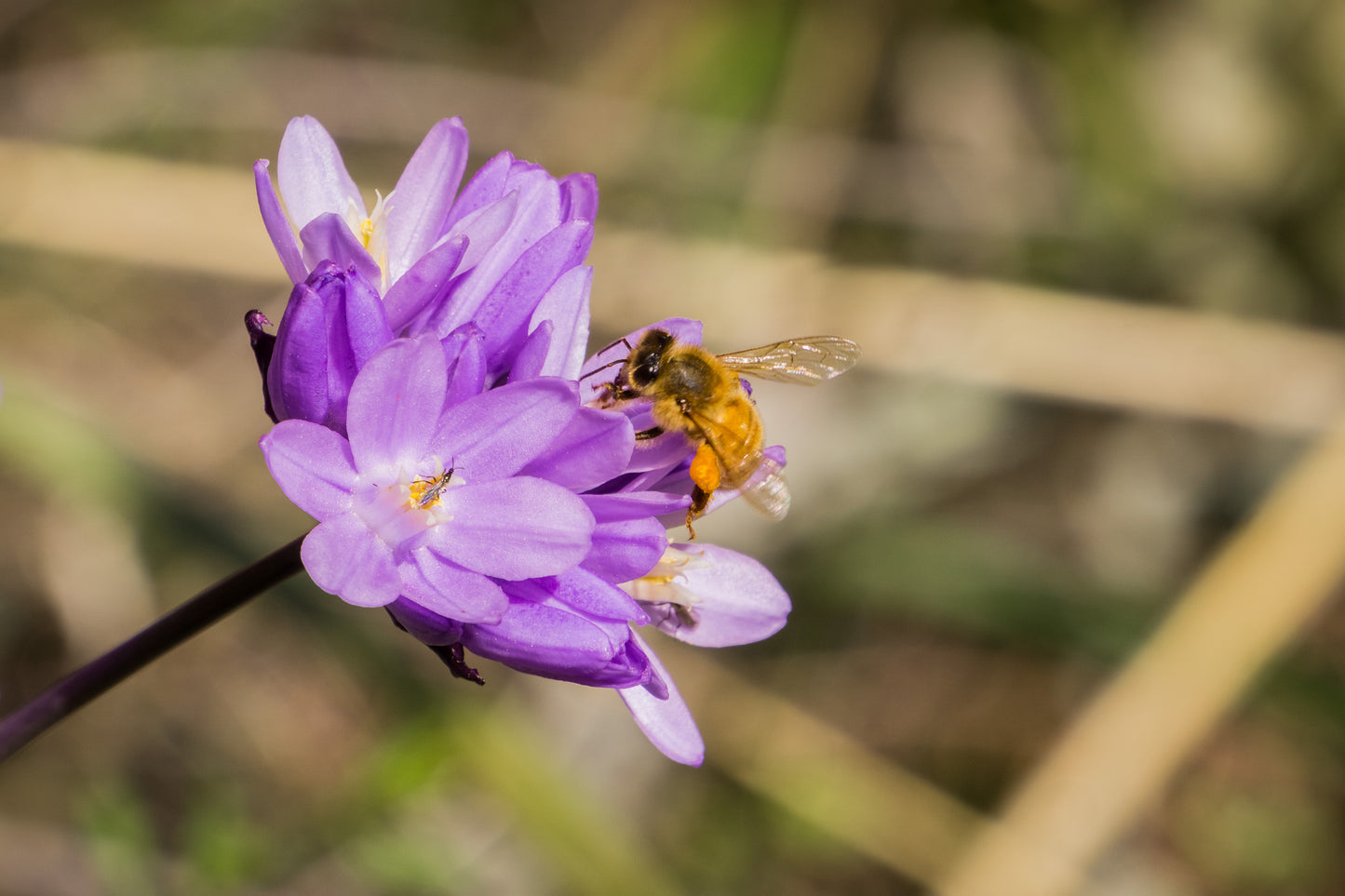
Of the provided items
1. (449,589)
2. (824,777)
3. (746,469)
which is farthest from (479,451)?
(824,777)

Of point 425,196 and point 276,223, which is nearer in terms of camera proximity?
point 276,223

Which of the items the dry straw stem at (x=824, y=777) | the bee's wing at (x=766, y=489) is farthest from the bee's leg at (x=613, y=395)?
the dry straw stem at (x=824, y=777)

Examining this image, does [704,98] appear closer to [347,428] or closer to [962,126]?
[962,126]

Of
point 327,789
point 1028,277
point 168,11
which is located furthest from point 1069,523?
point 168,11

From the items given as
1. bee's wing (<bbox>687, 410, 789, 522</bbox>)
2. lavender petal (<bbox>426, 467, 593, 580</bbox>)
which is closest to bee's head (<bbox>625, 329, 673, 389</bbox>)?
bee's wing (<bbox>687, 410, 789, 522</bbox>)

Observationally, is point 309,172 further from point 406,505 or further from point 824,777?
point 824,777

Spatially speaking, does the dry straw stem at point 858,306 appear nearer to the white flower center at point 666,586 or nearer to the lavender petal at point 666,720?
the white flower center at point 666,586
